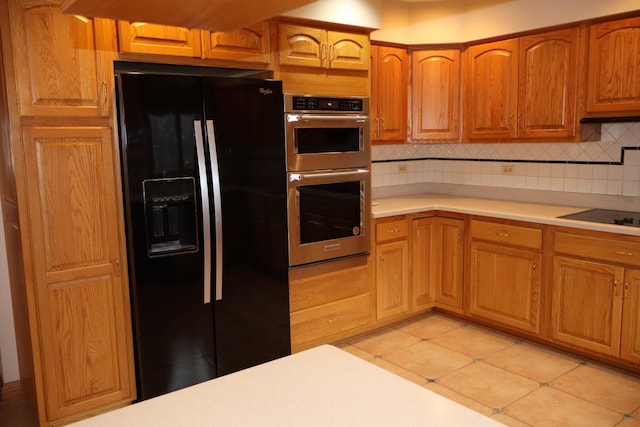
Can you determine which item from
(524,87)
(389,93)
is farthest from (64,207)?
(524,87)

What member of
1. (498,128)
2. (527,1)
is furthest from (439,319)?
(527,1)

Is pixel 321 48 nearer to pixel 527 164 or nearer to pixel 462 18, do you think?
pixel 462 18

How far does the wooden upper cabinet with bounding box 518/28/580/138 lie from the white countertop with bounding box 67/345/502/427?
299cm

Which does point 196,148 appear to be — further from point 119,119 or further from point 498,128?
point 498,128

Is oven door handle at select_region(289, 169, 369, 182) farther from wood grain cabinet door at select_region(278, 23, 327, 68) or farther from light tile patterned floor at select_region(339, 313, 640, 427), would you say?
light tile patterned floor at select_region(339, 313, 640, 427)

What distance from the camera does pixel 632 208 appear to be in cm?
351

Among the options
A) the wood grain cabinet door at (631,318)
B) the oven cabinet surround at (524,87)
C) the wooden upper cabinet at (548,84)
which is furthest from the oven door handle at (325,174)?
the wood grain cabinet door at (631,318)

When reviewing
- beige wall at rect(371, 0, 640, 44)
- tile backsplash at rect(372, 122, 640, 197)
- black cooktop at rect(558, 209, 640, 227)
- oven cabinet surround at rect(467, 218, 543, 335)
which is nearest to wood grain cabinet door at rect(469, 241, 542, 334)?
oven cabinet surround at rect(467, 218, 543, 335)

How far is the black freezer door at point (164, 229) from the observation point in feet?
8.15

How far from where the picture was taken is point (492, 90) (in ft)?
12.8

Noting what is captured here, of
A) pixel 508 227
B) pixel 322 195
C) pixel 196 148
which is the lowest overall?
pixel 508 227

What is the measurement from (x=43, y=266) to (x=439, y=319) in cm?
287

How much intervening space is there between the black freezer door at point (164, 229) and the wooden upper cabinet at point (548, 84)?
2.36 meters

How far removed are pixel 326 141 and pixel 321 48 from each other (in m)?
0.58
